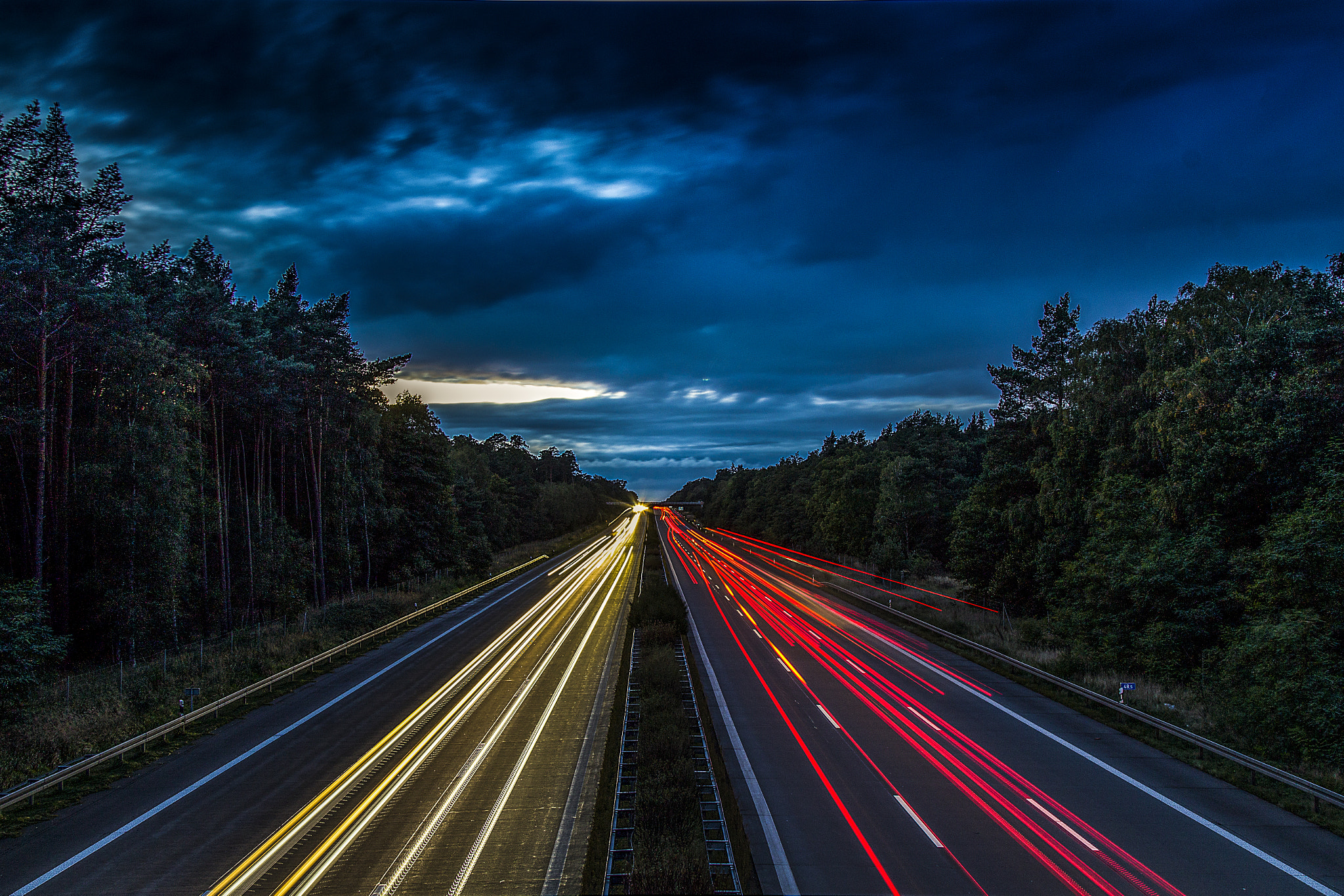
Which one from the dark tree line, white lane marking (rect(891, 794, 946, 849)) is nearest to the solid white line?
white lane marking (rect(891, 794, 946, 849))

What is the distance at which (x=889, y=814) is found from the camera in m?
11.8

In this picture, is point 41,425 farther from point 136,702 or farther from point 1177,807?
point 1177,807

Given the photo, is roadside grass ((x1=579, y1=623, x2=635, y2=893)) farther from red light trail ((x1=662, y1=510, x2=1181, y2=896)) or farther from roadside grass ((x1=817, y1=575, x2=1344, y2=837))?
roadside grass ((x1=817, y1=575, x2=1344, y2=837))

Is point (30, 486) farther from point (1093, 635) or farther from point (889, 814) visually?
point (1093, 635)

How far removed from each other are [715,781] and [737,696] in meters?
7.50

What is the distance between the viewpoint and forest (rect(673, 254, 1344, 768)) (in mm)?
15297

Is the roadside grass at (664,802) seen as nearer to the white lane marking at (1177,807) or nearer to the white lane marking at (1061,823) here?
the white lane marking at (1061,823)

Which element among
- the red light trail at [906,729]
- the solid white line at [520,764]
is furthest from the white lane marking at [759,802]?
the solid white line at [520,764]

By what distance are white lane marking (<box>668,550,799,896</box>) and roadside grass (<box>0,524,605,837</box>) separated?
13061mm

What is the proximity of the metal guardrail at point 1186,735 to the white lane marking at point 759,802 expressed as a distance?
32.2ft

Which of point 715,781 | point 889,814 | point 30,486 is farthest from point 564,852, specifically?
point 30,486

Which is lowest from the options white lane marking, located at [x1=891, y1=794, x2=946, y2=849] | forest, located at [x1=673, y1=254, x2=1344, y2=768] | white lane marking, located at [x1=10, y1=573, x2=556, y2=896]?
white lane marking, located at [x1=891, y1=794, x2=946, y2=849]

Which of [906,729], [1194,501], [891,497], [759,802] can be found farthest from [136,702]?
[891,497]

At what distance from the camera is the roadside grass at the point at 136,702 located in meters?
13.1
